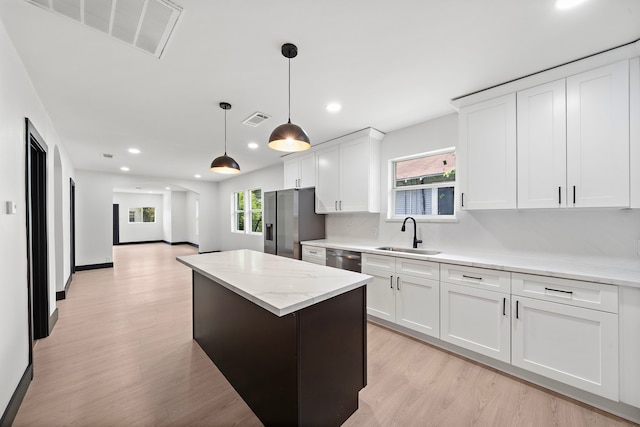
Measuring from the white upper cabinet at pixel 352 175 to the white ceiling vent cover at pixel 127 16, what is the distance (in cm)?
256

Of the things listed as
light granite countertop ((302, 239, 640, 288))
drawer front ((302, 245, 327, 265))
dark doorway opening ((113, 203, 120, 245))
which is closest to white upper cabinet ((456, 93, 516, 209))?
light granite countertop ((302, 239, 640, 288))

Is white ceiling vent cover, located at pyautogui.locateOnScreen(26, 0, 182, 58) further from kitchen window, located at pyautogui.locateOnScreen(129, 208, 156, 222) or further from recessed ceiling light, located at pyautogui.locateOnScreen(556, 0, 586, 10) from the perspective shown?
kitchen window, located at pyautogui.locateOnScreen(129, 208, 156, 222)

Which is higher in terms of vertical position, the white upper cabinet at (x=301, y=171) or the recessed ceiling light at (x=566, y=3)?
the recessed ceiling light at (x=566, y=3)

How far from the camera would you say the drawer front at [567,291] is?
69.9 inches

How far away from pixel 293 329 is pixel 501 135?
2.56 metres

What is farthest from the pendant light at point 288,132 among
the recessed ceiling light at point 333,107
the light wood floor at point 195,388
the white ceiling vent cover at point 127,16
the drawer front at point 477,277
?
the light wood floor at point 195,388

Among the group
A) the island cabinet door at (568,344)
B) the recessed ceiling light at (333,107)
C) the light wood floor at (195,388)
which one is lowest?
the light wood floor at (195,388)

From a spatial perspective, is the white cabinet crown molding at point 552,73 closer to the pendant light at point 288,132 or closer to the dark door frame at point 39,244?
the pendant light at point 288,132

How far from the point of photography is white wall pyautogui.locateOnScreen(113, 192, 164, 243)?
11.6 metres

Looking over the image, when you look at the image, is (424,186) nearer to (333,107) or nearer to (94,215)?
(333,107)

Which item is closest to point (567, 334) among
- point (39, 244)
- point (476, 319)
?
point (476, 319)

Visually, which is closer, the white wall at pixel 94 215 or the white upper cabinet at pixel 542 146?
the white upper cabinet at pixel 542 146

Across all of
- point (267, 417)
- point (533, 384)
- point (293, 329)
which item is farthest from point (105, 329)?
point (533, 384)

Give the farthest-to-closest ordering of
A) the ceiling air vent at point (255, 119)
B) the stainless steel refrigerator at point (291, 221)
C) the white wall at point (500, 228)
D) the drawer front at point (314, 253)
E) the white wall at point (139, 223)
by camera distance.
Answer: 1. the white wall at point (139, 223)
2. the stainless steel refrigerator at point (291, 221)
3. the drawer front at point (314, 253)
4. the ceiling air vent at point (255, 119)
5. the white wall at point (500, 228)
